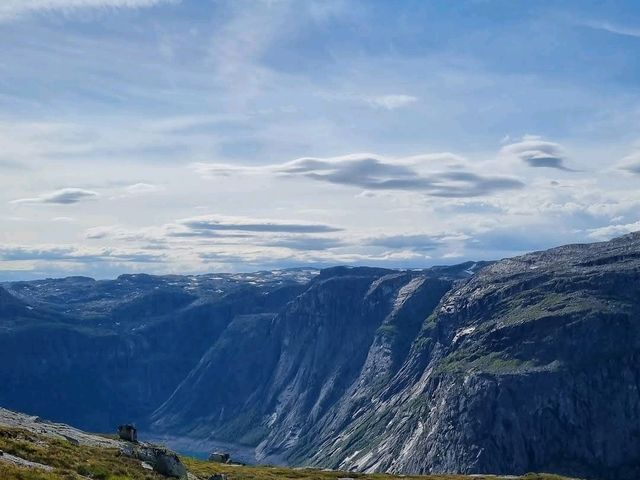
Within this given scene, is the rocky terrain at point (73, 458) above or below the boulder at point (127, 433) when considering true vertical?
above

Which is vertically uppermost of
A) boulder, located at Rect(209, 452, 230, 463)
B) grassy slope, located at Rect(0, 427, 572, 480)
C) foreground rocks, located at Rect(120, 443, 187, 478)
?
grassy slope, located at Rect(0, 427, 572, 480)

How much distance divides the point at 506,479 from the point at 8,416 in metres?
78.1

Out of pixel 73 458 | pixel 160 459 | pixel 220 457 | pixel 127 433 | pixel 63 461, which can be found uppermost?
pixel 63 461

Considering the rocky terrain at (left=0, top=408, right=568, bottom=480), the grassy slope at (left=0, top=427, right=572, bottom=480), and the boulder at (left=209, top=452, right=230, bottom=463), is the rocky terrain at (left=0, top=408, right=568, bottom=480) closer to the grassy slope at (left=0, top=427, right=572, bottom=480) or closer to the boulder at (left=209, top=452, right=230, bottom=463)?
the grassy slope at (left=0, top=427, right=572, bottom=480)

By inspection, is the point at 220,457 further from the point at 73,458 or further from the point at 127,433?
the point at 73,458

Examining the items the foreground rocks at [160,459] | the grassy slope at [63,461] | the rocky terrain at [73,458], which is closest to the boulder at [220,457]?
the rocky terrain at [73,458]

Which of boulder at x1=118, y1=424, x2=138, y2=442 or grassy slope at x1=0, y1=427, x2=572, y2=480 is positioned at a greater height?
grassy slope at x1=0, y1=427, x2=572, y2=480

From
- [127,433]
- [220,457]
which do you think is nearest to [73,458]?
[127,433]

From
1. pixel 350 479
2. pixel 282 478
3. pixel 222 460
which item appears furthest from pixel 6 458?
pixel 222 460

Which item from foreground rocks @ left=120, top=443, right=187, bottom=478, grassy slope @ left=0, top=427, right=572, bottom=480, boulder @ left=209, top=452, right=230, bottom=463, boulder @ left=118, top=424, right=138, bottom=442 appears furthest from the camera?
boulder @ left=209, top=452, right=230, bottom=463

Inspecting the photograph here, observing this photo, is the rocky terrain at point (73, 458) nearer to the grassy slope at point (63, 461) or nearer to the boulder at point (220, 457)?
the grassy slope at point (63, 461)

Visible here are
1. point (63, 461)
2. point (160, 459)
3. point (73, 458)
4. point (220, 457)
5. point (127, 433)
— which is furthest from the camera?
point (220, 457)

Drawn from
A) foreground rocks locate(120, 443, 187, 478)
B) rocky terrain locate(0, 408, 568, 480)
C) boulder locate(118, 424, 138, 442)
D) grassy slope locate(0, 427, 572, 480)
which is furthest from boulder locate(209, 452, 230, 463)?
grassy slope locate(0, 427, 572, 480)

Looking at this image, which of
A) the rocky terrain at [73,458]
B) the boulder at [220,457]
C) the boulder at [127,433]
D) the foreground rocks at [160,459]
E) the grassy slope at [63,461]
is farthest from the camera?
the boulder at [220,457]
